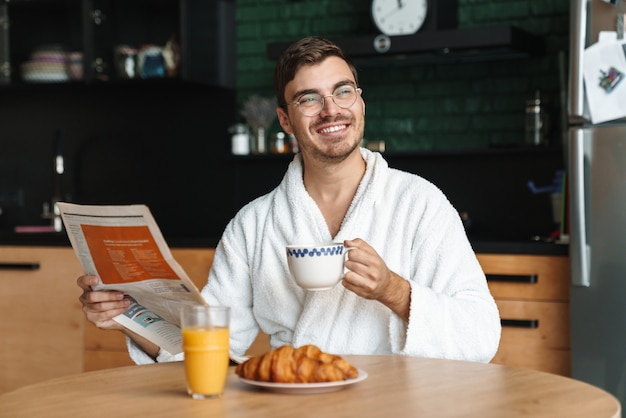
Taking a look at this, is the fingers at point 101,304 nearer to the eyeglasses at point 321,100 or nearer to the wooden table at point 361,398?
the wooden table at point 361,398

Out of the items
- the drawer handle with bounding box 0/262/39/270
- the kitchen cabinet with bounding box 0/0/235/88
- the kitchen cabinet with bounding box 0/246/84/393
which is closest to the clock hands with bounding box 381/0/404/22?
the kitchen cabinet with bounding box 0/0/235/88

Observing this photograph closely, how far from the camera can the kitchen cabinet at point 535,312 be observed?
12.1 ft

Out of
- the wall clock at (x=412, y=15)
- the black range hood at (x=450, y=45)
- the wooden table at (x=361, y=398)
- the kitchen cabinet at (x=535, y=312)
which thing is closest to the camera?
the wooden table at (x=361, y=398)

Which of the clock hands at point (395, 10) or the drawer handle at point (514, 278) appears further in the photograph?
the clock hands at point (395, 10)

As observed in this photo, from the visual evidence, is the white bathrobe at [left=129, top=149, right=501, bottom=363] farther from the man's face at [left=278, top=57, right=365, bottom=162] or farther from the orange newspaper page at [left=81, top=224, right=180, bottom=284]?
the orange newspaper page at [left=81, top=224, right=180, bottom=284]

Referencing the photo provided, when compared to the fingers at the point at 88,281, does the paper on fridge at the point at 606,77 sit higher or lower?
higher

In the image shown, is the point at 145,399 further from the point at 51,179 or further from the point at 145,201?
the point at 51,179

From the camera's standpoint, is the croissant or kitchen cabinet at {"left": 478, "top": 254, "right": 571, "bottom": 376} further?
kitchen cabinet at {"left": 478, "top": 254, "right": 571, "bottom": 376}

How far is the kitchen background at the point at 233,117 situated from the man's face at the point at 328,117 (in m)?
1.92

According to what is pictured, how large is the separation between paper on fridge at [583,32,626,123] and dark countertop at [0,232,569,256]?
1.58 ft

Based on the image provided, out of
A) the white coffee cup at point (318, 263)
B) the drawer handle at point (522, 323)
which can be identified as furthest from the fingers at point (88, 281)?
the drawer handle at point (522, 323)

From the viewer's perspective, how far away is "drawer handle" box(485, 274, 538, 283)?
372cm

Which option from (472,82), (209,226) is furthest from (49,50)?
(472,82)

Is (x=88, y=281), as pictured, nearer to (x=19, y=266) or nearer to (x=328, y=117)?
(x=328, y=117)
